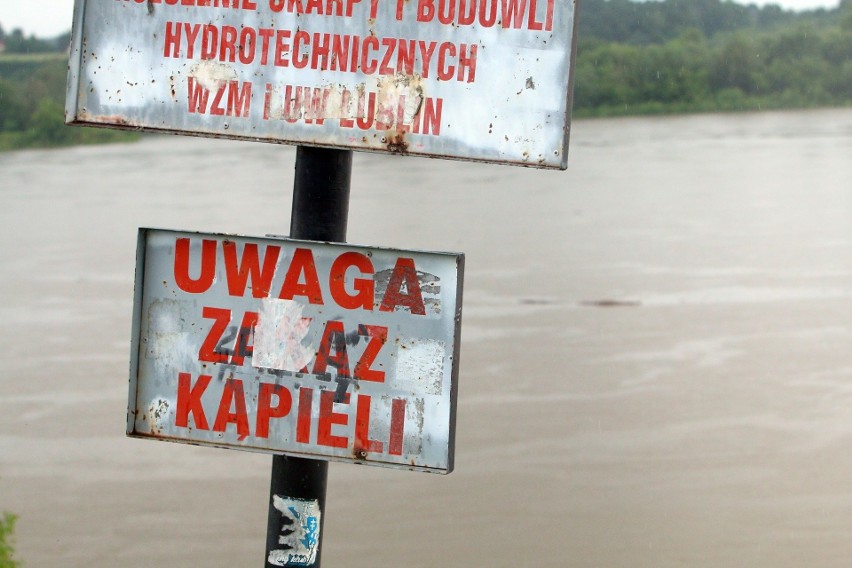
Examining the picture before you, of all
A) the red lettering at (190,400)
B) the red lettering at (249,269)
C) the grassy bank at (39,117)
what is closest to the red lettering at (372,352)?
the red lettering at (249,269)

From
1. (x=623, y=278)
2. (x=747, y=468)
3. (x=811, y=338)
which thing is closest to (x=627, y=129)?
(x=623, y=278)

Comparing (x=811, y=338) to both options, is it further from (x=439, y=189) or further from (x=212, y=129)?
(x=439, y=189)

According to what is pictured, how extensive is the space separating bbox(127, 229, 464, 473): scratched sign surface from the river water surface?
394 centimetres

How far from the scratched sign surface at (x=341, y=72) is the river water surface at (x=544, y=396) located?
13.7 feet

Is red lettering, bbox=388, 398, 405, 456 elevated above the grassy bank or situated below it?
below

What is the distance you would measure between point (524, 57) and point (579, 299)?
1046 centimetres

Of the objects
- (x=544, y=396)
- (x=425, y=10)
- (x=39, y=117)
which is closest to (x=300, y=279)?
(x=425, y=10)

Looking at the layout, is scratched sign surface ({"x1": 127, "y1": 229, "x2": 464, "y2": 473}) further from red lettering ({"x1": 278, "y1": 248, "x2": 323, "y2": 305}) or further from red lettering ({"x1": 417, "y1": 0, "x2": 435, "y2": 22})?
red lettering ({"x1": 417, "y1": 0, "x2": 435, "y2": 22})

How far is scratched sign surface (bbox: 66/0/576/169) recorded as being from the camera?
2.56 m

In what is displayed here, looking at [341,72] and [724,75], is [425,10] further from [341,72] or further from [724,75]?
[724,75]

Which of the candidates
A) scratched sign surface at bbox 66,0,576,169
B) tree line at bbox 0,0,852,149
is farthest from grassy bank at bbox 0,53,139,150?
scratched sign surface at bbox 66,0,576,169

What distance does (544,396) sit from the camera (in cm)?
951

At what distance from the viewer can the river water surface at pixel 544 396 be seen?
6.86 m

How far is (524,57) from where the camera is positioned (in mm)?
2564
